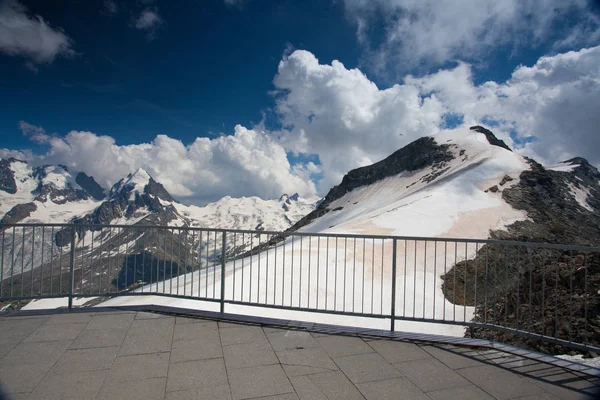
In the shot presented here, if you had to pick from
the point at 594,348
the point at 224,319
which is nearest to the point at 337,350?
the point at 224,319

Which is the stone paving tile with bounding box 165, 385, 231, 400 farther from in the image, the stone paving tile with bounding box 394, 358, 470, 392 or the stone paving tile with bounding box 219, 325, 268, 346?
the stone paving tile with bounding box 394, 358, 470, 392

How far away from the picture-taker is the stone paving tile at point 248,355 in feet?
13.8

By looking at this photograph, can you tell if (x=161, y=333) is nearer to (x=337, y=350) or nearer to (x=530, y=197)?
(x=337, y=350)

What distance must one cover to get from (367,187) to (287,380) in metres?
51.4

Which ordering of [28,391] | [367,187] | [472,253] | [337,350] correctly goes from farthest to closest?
[367,187]
[472,253]
[337,350]
[28,391]

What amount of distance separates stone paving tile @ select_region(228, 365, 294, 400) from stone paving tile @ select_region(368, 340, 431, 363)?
1379 millimetres

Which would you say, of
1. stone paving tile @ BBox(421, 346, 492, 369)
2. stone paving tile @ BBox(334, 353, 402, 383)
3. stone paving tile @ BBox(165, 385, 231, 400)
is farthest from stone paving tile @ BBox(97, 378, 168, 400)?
stone paving tile @ BBox(421, 346, 492, 369)

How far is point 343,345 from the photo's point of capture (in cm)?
480

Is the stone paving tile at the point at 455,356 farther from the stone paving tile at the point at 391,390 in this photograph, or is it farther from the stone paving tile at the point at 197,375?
the stone paving tile at the point at 197,375

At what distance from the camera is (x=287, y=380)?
3816 millimetres

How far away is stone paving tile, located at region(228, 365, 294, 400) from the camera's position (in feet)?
11.6

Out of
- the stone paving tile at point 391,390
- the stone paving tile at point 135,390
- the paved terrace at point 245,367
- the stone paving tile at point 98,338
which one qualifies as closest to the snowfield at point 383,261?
the paved terrace at point 245,367

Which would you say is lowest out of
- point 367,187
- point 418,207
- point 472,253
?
point 472,253

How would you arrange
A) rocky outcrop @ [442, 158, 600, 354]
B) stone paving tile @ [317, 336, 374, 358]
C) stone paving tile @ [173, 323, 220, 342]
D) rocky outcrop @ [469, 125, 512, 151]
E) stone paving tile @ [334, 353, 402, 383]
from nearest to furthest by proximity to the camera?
stone paving tile @ [334, 353, 402, 383] → stone paving tile @ [317, 336, 374, 358] → stone paving tile @ [173, 323, 220, 342] → rocky outcrop @ [442, 158, 600, 354] → rocky outcrop @ [469, 125, 512, 151]
